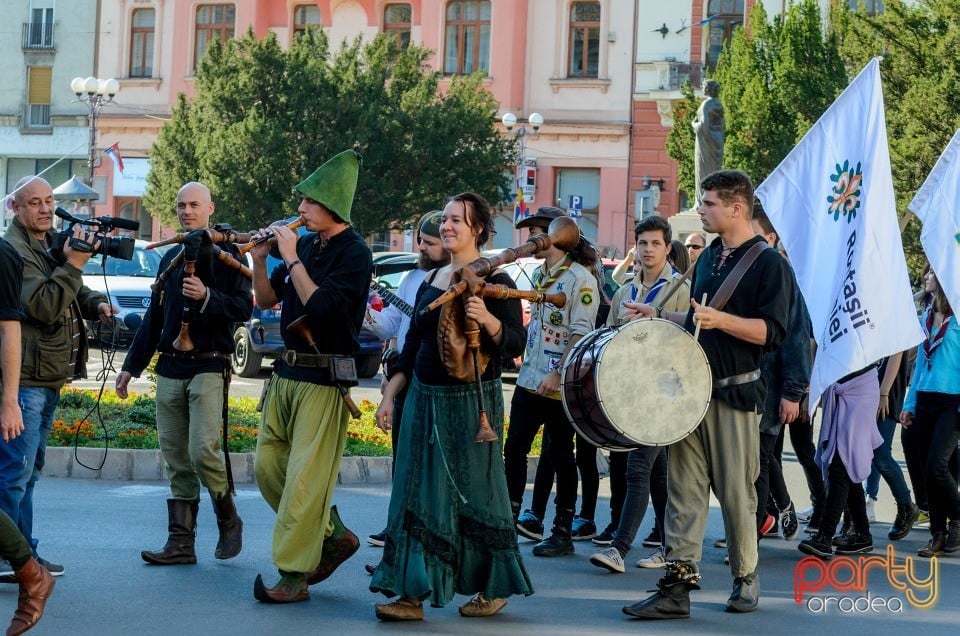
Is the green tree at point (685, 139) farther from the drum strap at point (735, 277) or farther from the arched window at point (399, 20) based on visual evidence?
the drum strap at point (735, 277)

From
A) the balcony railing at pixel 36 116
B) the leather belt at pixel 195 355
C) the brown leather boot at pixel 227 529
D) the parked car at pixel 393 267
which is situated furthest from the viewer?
the balcony railing at pixel 36 116

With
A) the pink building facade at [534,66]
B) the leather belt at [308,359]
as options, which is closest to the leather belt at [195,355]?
the leather belt at [308,359]

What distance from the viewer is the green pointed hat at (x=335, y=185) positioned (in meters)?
7.27

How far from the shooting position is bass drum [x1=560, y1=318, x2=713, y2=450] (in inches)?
278

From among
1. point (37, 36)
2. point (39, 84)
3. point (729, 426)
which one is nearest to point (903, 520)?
point (729, 426)

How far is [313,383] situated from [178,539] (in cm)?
140

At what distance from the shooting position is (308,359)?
7281mm

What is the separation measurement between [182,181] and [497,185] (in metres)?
7.49

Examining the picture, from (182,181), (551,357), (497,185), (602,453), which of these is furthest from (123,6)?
(551,357)

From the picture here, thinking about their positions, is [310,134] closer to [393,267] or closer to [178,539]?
[393,267]

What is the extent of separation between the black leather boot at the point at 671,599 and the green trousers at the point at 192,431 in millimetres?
2280

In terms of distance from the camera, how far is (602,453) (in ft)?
41.4

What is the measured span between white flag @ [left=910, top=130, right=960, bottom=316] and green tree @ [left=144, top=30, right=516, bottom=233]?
88.3 feet

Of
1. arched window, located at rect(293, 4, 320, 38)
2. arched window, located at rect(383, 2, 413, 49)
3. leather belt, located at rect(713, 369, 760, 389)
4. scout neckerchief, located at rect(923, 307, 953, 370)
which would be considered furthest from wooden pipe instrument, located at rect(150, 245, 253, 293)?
arched window, located at rect(293, 4, 320, 38)
